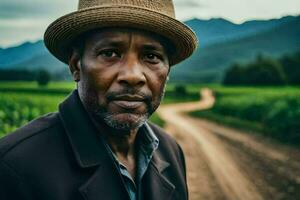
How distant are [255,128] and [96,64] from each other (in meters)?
14.8

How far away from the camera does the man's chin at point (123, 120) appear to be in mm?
2121

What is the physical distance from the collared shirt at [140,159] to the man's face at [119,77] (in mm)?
200

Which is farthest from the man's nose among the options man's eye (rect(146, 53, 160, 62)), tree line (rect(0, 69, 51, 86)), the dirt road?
tree line (rect(0, 69, 51, 86))

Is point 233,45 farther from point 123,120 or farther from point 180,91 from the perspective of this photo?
point 123,120

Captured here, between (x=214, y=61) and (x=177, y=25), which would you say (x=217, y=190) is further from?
(x=214, y=61)

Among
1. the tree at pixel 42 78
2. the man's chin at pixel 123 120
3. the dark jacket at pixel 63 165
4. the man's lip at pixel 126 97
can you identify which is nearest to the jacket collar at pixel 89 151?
the dark jacket at pixel 63 165

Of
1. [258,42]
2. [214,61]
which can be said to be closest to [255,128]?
[258,42]

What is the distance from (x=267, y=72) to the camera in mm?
60219

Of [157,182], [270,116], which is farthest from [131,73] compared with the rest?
[270,116]

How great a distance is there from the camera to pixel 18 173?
5.80ft

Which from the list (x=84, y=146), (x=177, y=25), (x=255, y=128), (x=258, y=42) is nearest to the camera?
(x=84, y=146)

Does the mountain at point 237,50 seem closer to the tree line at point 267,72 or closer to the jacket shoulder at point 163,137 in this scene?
the tree line at point 267,72

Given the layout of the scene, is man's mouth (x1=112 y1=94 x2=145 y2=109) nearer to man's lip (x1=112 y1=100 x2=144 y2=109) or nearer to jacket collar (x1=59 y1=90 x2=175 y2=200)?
man's lip (x1=112 y1=100 x2=144 y2=109)

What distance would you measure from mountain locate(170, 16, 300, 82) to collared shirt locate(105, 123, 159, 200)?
3747 inches
